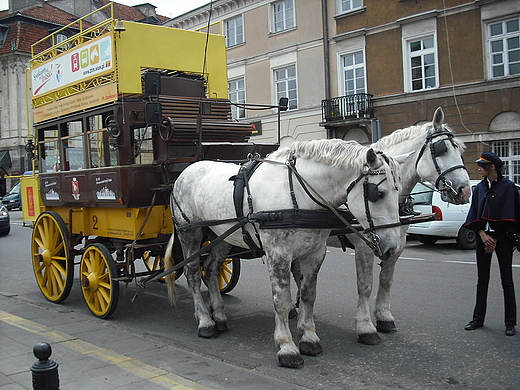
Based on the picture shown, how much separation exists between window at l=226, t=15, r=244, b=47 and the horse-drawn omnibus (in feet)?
58.9

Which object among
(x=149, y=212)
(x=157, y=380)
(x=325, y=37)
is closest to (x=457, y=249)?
(x=149, y=212)

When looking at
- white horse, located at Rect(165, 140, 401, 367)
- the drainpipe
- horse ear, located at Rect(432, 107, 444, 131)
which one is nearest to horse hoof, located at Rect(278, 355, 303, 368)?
white horse, located at Rect(165, 140, 401, 367)

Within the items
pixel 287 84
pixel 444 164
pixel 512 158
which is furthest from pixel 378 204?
pixel 287 84

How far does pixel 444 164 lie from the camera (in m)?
5.14

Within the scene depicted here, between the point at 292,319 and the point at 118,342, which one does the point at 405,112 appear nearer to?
the point at 292,319

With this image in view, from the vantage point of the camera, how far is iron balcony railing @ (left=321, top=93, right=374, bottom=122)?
20234mm

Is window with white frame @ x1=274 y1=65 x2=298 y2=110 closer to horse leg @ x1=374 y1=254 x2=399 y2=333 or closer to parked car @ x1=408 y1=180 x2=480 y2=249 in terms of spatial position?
parked car @ x1=408 y1=180 x2=480 y2=249

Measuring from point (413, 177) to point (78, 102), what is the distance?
4.45 meters

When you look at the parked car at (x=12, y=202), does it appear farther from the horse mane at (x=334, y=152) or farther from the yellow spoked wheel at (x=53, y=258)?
the horse mane at (x=334, y=152)

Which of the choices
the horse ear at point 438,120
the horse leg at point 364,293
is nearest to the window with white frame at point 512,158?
the horse ear at point 438,120

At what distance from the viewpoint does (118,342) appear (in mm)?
5348

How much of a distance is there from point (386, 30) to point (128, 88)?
51.0 feet

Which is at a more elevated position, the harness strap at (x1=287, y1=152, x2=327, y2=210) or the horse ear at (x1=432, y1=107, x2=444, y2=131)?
the horse ear at (x1=432, y1=107, x2=444, y2=131)

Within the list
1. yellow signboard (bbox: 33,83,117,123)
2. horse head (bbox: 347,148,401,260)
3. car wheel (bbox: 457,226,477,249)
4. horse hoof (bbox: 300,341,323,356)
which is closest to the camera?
horse head (bbox: 347,148,401,260)
